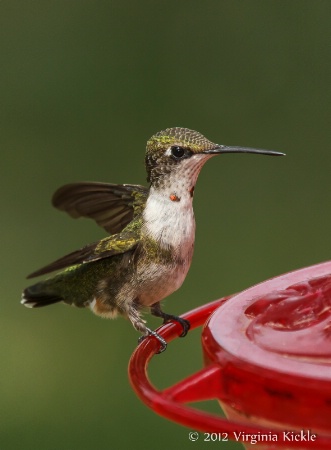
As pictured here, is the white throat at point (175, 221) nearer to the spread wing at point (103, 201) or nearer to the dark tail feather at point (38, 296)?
the spread wing at point (103, 201)

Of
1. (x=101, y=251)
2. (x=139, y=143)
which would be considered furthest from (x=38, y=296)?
(x=139, y=143)

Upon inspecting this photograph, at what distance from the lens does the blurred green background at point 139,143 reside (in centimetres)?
589

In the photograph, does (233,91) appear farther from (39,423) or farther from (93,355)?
(39,423)

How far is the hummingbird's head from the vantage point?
10.8ft

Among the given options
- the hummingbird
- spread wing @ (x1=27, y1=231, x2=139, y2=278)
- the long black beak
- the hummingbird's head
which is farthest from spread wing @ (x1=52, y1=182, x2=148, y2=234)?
the long black beak

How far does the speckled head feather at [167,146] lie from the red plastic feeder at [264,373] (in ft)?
2.00

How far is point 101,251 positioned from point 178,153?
0.45 metres

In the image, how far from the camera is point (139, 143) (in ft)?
23.8

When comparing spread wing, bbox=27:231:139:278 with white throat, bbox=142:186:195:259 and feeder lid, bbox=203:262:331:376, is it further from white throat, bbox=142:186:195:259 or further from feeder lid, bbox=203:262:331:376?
feeder lid, bbox=203:262:331:376

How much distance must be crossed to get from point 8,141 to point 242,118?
66.2 inches

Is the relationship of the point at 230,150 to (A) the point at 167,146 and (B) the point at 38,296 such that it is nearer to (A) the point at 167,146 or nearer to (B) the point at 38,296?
(A) the point at 167,146

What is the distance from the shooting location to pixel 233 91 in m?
7.44

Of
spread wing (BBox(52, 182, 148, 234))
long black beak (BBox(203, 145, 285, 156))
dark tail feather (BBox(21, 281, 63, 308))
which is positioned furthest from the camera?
dark tail feather (BBox(21, 281, 63, 308))

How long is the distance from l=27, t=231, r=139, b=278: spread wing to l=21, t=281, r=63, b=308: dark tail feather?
0.72m
